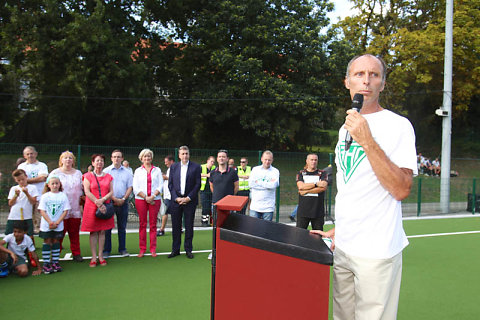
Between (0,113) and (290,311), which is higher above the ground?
(0,113)

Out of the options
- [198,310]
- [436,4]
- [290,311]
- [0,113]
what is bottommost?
[198,310]

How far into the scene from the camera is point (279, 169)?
44.1 feet

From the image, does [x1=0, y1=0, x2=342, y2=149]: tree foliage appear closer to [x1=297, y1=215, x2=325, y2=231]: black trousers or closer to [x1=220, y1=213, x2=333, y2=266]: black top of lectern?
[x1=297, y1=215, x2=325, y2=231]: black trousers

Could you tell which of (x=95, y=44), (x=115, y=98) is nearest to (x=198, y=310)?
(x=95, y=44)

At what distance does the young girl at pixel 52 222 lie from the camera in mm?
6223

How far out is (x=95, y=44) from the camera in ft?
61.0

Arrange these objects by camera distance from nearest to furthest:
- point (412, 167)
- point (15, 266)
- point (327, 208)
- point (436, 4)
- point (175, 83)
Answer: point (412, 167), point (15, 266), point (327, 208), point (175, 83), point (436, 4)

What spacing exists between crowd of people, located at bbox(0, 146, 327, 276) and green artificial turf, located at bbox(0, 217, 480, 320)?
1.12 feet

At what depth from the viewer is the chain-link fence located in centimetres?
1067

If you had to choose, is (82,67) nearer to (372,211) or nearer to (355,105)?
(355,105)

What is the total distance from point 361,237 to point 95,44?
1903 centimetres

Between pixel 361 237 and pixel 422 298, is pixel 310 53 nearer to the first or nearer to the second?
pixel 422 298

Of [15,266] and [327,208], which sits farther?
[327,208]

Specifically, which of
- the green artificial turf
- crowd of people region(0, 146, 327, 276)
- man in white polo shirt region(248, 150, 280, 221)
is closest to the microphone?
the green artificial turf
